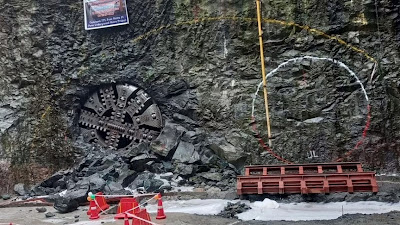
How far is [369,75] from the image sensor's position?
10094mm

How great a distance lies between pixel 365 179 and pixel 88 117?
25.4 feet

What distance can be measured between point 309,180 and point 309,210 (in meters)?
0.56

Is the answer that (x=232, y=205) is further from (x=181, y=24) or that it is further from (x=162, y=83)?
(x=181, y=24)

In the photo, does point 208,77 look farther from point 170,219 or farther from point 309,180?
point 170,219

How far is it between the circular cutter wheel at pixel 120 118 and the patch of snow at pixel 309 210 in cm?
454

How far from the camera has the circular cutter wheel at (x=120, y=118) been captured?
11.6 meters

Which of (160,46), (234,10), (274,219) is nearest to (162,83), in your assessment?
(160,46)

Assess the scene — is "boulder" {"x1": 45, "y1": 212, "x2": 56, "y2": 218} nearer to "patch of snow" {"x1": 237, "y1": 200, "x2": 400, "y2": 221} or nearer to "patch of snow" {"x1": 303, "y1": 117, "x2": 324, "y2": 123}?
"patch of snow" {"x1": 237, "y1": 200, "x2": 400, "y2": 221}

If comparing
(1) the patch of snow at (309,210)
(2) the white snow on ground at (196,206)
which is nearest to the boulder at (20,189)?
(2) the white snow on ground at (196,206)

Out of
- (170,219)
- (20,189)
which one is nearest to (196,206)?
(170,219)

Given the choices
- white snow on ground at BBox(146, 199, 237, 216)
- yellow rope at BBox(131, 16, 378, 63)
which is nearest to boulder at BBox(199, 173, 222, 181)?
white snow on ground at BBox(146, 199, 237, 216)

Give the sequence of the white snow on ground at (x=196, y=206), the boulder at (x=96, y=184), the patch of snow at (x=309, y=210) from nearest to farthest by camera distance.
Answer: the patch of snow at (x=309, y=210) → the white snow on ground at (x=196, y=206) → the boulder at (x=96, y=184)

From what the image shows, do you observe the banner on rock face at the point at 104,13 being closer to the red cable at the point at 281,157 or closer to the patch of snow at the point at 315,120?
the red cable at the point at 281,157

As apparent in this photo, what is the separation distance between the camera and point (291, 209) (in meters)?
7.71
